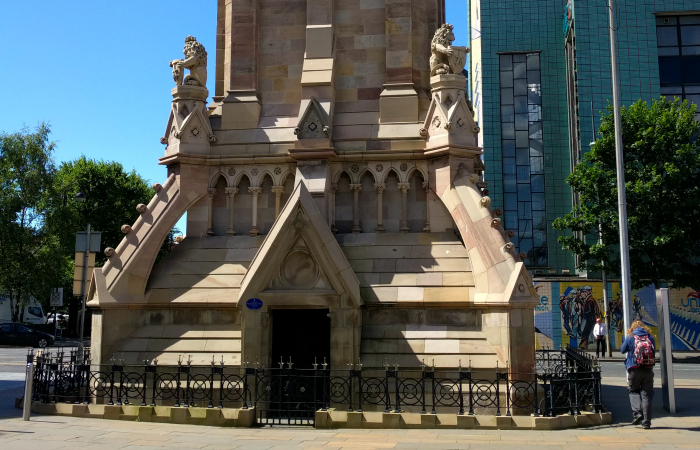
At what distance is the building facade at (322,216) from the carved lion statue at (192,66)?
5 centimetres

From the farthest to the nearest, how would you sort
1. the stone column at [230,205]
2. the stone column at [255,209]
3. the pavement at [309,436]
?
1. the stone column at [230,205]
2. the stone column at [255,209]
3. the pavement at [309,436]

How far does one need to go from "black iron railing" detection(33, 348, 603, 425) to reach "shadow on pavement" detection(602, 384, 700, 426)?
1108 mm

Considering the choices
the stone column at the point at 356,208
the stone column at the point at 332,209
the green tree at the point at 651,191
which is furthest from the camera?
the green tree at the point at 651,191

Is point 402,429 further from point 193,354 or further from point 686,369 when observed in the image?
point 686,369

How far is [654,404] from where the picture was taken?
15.5 m

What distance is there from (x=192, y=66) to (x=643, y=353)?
11843mm

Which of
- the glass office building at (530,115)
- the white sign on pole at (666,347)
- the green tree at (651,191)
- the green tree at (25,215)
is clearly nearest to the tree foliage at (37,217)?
the green tree at (25,215)

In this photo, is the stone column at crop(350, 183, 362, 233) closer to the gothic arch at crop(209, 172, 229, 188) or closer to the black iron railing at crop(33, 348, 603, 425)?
the gothic arch at crop(209, 172, 229, 188)

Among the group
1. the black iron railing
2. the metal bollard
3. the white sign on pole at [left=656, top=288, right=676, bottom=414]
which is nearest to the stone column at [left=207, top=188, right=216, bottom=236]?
the black iron railing

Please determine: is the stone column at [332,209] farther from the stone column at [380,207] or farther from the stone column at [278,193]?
the stone column at [278,193]

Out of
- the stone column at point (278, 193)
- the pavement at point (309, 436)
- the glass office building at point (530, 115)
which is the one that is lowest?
the pavement at point (309, 436)

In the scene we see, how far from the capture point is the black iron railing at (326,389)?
1261cm

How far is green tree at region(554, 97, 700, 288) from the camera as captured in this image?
97.3ft

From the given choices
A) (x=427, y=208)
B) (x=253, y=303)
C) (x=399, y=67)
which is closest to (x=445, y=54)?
(x=399, y=67)
